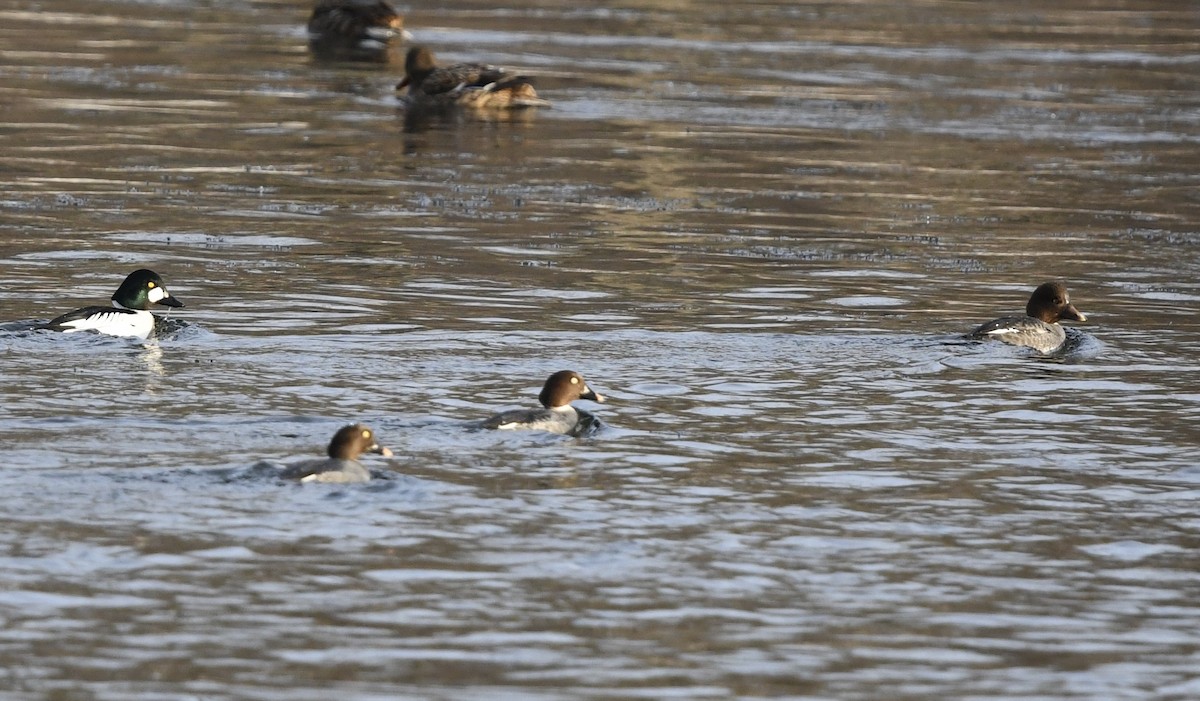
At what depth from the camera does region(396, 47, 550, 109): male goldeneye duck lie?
27188 mm

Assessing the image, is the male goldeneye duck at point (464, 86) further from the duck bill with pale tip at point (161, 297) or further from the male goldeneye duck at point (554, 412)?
the male goldeneye duck at point (554, 412)

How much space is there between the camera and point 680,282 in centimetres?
1711

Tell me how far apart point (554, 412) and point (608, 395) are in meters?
1.21

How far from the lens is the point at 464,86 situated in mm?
27609

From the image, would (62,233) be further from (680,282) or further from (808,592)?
(808,592)

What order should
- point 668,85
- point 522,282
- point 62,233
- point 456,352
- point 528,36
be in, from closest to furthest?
point 456,352, point 522,282, point 62,233, point 668,85, point 528,36

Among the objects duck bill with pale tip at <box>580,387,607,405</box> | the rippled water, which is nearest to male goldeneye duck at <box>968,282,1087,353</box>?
the rippled water

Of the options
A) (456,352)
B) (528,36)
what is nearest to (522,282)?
(456,352)

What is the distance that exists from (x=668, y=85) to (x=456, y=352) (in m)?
15.7

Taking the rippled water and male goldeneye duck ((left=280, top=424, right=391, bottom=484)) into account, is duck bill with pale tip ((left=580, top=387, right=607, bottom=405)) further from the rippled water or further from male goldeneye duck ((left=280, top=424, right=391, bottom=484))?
male goldeneye duck ((left=280, top=424, right=391, bottom=484))

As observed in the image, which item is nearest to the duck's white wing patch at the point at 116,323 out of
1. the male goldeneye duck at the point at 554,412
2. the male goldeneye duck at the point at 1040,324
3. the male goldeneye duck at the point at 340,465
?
the male goldeneye duck at the point at 554,412

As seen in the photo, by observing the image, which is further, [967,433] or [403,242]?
[403,242]

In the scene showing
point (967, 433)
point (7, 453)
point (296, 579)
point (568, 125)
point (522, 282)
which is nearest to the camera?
point (296, 579)

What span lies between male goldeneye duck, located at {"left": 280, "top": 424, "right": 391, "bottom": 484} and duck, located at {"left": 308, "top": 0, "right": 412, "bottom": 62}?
23.6 meters
